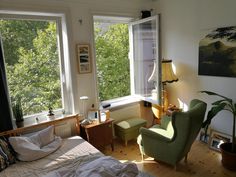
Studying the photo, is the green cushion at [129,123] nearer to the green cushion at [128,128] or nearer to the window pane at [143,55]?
the green cushion at [128,128]

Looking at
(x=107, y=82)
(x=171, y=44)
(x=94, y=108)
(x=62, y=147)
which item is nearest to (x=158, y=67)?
(x=171, y=44)

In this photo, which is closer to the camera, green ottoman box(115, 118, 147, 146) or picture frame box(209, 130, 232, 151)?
picture frame box(209, 130, 232, 151)

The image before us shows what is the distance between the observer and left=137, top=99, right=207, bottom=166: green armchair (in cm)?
232

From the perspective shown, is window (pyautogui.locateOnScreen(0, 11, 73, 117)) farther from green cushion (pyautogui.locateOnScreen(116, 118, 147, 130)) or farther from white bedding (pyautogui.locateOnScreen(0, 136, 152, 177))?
green cushion (pyautogui.locateOnScreen(116, 118, 147, 130))

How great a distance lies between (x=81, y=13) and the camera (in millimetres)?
3059

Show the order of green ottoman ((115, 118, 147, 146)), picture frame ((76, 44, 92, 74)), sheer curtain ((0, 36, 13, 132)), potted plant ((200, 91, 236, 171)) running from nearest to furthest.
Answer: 1. sheer curtain ((0, 36, 13, 132))
2. potted plant ((200, 91, 236, 171))
3. picture frame ((76, 44, 92, 74))
4. green ottoman ((115, 118, 147, 146))

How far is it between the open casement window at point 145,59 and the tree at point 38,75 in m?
1.53

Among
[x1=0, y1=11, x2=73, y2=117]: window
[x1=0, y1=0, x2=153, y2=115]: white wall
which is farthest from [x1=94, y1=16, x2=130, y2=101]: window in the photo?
[x1=0, y1=11, x2=73, y2=117]: window

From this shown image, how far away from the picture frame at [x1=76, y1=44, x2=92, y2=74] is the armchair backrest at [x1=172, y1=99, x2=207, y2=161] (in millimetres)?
1567

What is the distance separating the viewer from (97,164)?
1.76 m

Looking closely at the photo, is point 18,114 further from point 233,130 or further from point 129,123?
point 233,130

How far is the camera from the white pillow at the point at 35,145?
2271 millimetres

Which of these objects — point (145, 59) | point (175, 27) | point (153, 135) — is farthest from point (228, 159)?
point (175, 27)

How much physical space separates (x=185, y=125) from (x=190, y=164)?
820 mm
